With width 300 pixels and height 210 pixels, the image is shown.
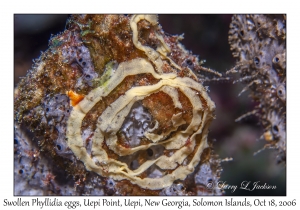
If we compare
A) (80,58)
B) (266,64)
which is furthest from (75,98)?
(266,64)

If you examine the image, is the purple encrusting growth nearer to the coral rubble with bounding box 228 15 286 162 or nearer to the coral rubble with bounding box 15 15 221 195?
the coral rubble with bounding box 15 15 221 195

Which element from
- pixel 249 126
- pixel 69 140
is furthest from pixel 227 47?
pixel 69 140

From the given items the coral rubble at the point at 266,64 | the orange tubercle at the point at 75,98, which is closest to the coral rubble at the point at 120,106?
the orange tubercle at the point at 75,98

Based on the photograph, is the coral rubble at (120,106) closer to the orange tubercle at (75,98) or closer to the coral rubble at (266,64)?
the orange tubercle at (75,98)

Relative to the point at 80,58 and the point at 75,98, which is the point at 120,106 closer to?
the point at 75,98

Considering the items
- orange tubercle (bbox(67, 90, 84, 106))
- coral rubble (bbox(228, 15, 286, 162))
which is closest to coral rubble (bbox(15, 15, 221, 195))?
orange tubercle (bbox(67, 90, 84, 106))

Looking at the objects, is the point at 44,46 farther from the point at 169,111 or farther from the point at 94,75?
the point at 169,111
